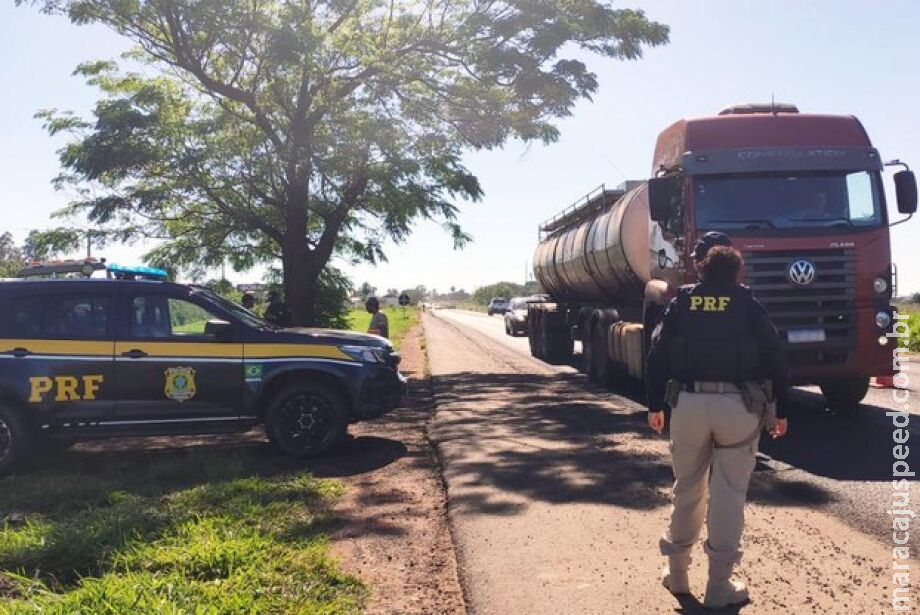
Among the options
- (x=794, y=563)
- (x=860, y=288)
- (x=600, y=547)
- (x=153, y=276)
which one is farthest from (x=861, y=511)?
(x=153, y=276)

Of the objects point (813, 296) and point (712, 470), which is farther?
point (813, 296)

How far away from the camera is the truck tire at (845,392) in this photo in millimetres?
10102

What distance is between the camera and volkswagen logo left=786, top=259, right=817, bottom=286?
29.2 ft

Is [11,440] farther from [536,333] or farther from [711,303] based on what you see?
[536,333]

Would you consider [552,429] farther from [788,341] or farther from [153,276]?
[153,276]

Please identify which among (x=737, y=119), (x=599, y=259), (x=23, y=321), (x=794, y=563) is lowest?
(x=794, y=563)

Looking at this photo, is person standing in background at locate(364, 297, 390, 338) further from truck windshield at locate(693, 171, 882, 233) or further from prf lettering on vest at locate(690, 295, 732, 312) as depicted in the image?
prf lettering on vest at locate(690, 295, 732, 312)

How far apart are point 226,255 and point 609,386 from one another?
11.6 metres

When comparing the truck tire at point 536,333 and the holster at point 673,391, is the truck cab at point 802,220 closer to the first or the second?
the holster at point 673,391

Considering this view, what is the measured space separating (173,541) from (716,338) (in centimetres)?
348

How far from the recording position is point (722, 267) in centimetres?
415

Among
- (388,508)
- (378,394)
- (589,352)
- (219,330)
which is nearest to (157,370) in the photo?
(219,330)

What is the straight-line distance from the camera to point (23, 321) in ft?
26.1

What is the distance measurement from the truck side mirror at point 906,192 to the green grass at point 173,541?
7.04 m
